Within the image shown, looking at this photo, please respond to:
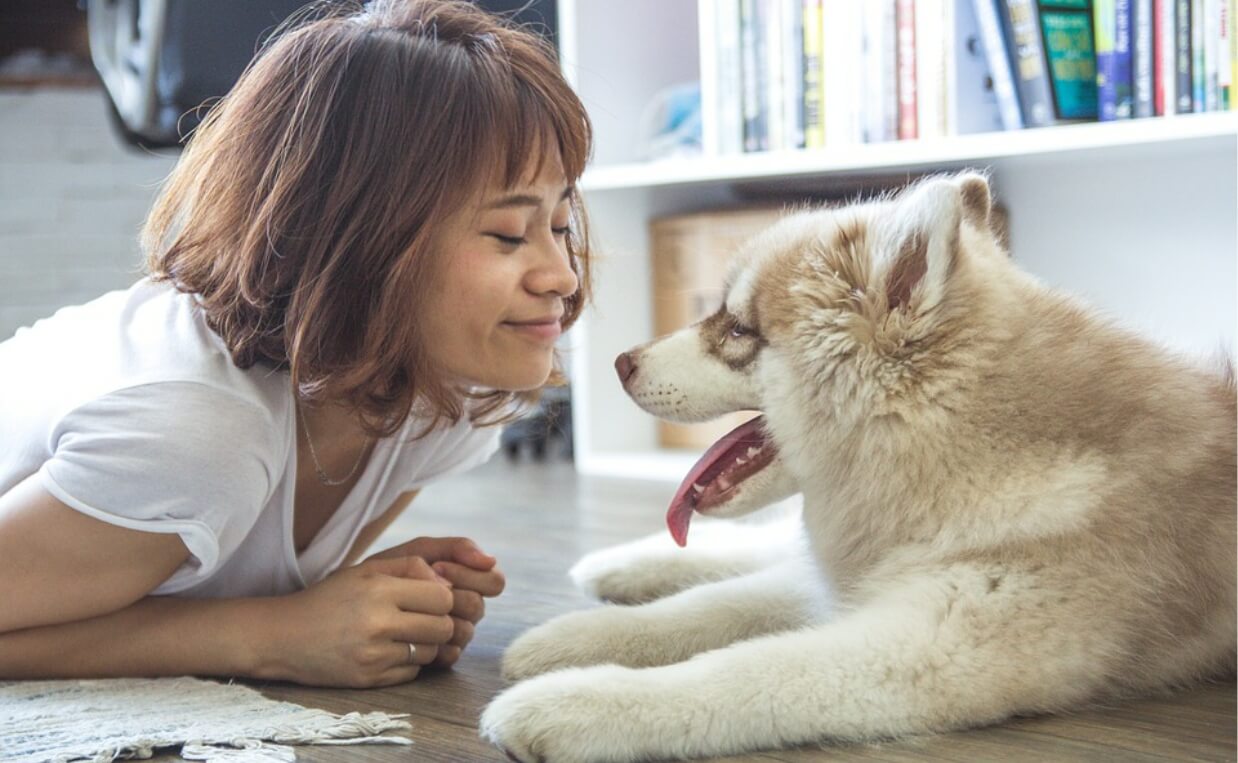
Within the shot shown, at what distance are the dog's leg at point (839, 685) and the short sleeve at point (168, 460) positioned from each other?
368 millimetres

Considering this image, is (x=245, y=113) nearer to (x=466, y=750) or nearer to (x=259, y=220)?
(x=259, y=220)

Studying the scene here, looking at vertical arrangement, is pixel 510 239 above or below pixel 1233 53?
below

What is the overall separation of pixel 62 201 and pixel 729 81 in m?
1.80

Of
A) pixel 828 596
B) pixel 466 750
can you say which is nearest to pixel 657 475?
pixel 828 596

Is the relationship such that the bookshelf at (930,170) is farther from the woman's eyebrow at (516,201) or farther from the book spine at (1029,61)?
the woman's eyebrow at (516,201)

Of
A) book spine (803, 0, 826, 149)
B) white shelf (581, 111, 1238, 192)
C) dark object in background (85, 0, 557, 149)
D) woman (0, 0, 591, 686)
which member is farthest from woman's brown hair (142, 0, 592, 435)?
book spine (803, 0, 826, 149)

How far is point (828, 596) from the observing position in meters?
1.29

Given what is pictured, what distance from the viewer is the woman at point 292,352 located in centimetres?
125

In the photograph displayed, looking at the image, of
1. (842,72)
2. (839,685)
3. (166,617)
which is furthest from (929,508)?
(842,72)

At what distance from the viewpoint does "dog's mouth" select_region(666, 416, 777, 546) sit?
1.31 metres

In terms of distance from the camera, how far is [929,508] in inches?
45.8

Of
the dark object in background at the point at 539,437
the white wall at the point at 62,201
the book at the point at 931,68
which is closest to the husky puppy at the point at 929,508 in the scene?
the book at the point at 931,68

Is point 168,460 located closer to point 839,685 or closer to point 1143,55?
point 839,685

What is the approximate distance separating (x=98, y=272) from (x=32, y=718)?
260cm
